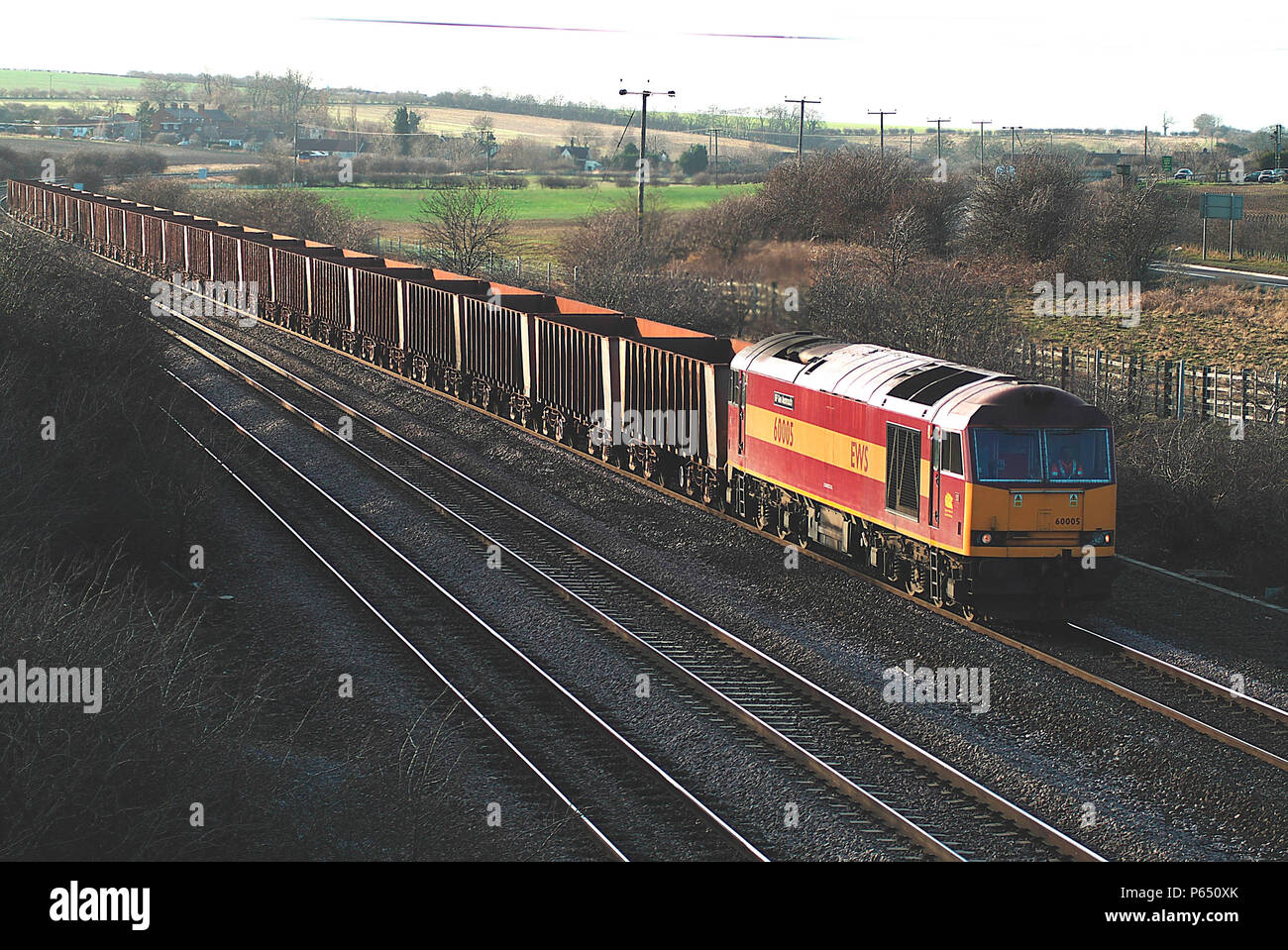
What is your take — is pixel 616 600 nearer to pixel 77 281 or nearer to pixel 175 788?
pixel 175 788

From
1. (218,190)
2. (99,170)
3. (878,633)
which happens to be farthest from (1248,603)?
(99,170)

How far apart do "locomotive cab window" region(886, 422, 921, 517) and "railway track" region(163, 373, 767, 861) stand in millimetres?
5387

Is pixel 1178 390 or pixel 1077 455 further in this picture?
pixel 1178 390

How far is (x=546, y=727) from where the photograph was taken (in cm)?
1432

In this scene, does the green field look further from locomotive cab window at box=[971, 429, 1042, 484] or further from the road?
locomotive cab window at box=[971, 429, 1042, 484]

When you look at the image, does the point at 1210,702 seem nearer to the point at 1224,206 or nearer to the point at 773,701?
the point at 773,701

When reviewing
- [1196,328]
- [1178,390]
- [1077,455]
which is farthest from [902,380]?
[1196,328]

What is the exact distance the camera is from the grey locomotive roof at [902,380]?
53.6ft

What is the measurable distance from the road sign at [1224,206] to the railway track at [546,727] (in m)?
50.2

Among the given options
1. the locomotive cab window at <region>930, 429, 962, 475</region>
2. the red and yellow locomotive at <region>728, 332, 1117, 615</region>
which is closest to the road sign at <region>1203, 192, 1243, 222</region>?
the red and yellow locomotive at <region>728, 332, 1117, 615</region>

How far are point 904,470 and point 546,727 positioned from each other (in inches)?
246

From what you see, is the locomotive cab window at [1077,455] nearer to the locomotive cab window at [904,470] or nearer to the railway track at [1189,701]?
the locomotive cab window at [904,470]

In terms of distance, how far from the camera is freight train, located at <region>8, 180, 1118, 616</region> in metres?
16.3

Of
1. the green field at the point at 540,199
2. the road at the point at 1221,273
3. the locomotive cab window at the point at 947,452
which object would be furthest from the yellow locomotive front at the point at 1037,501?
the green field at the point at 540,199
